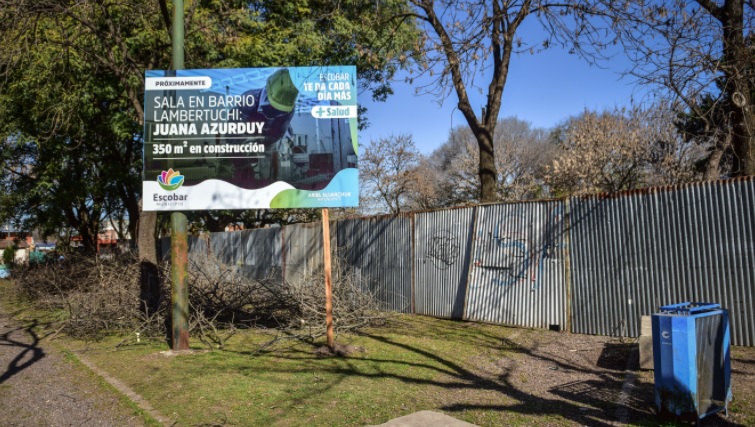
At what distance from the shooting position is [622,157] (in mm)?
24094

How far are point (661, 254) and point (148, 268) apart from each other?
32.5 ft

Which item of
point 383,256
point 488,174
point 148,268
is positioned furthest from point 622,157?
point 148,268

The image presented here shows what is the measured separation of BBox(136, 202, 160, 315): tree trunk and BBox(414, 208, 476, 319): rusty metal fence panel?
5.34m

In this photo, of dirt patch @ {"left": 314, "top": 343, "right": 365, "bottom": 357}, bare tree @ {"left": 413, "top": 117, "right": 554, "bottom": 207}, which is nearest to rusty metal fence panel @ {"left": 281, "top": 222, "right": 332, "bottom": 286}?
dirt patch @ {"left": 314, "top": 343, "right": 365, "bottom": 357}

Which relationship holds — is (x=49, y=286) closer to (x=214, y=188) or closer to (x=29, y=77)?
(x=29, y=77)

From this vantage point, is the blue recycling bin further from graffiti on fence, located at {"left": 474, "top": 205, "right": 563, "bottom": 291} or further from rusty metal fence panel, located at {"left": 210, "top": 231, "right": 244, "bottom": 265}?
rusty metal fence panel, located at {"left": 210, "top": 231, "right": 244, "bottom": 265}

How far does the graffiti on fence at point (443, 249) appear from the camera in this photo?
11.7 metres

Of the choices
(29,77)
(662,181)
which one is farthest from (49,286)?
(662,181)

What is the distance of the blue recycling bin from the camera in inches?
195

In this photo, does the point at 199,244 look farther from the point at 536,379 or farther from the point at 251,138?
the point at 536,379

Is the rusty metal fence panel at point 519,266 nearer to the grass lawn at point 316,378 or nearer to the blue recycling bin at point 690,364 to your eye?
the grass lawn at point 316,378

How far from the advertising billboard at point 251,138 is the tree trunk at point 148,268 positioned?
306cm

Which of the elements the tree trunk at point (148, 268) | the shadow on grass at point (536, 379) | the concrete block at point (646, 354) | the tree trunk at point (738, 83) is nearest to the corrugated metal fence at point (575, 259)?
the shadow on grass at point (536, 379)

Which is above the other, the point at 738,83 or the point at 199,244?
the point at 738,83
